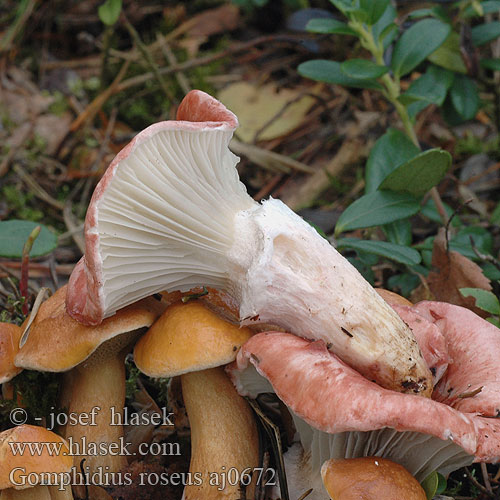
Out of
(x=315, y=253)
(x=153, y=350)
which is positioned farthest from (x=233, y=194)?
(x=153, y=350)

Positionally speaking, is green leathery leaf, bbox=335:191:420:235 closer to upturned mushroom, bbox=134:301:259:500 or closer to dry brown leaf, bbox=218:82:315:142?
upturned mushroom, bbox=134:301:259:500

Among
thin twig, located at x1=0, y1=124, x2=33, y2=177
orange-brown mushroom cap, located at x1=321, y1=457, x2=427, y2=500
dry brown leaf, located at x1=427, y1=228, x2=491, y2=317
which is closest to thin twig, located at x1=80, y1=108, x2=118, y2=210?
thin twig, located at x1=0, y1=124, x2=33, y2=177

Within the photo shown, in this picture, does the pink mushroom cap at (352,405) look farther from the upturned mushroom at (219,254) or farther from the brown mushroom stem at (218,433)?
the brown mushroom stem at (218,433)

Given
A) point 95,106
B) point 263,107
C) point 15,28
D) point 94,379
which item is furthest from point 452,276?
point 15,28

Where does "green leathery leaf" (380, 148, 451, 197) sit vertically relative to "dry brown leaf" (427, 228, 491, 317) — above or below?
above

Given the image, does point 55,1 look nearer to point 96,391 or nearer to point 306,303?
point 96,391
